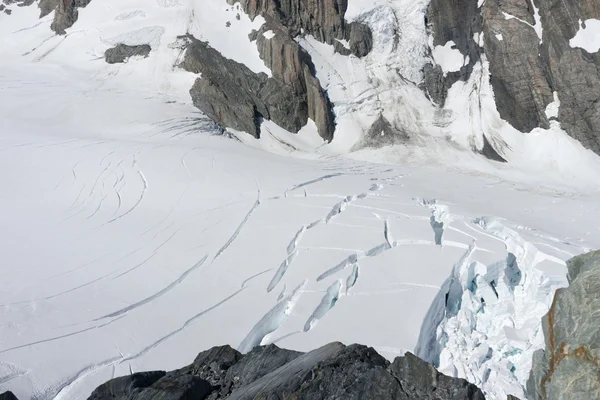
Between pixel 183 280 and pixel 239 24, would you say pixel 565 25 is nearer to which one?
pixel 239 24

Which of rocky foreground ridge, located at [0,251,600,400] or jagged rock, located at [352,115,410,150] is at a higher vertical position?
jagged rock, located at [352,115,410,150]

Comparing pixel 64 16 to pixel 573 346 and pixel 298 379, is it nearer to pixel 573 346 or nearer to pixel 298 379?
pixel 298 379

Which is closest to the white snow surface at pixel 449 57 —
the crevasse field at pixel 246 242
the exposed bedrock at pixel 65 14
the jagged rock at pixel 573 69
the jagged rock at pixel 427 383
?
the jagged rock at pixel 573 69

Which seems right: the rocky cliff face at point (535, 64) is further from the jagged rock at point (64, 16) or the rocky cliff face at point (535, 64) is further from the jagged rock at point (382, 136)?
the jagged rock at point (64, 16)

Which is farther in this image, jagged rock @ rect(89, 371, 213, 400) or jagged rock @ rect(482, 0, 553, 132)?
jagged rock @ rect(482, 0, 553, 132)

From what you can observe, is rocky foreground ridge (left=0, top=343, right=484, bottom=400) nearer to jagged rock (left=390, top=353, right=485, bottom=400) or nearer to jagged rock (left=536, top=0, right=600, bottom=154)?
jagged rock (left=390, top=353, right=485, bottom=400)

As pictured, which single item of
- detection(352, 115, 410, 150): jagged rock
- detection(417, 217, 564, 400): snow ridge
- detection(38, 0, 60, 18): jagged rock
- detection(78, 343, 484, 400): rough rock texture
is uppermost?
detection(38, 0, 60, 18): jagged rock

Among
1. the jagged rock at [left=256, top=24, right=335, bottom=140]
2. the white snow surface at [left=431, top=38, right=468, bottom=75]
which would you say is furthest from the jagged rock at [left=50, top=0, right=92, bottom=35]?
the white snow surface at [left=431, top=38, right=468, bottom=75]
